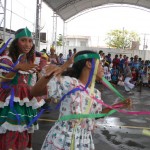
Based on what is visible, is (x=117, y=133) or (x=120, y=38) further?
(x=120, y=38)

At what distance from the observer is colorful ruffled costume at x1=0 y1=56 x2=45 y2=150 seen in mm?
3133

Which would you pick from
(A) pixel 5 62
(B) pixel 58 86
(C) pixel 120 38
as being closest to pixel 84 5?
(A) pixel 5 62

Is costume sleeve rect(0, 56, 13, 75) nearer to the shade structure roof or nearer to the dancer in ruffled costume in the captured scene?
the dancer in ruffled costume

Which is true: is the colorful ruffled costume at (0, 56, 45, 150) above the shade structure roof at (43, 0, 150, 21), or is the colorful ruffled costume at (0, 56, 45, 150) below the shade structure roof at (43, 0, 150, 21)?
below

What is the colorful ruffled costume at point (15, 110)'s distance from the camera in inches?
123

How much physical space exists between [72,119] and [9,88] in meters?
1.21

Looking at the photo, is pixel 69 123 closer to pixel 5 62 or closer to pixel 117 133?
pixel 5 62

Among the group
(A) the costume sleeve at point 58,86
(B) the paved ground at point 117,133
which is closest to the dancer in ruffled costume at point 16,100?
(A) the costume sleeve at point 58,86

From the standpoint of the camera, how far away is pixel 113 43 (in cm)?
5738

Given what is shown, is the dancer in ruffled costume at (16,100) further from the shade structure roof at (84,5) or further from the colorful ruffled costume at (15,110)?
the shade structure roof at (84,5)

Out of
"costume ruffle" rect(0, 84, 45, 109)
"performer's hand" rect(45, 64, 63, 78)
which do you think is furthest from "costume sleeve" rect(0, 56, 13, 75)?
"performer's hand" rect(45, 64, 63, 78)

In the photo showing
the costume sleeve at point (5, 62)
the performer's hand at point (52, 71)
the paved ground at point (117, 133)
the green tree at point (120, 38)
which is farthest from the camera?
the green tree at point (120, 38)

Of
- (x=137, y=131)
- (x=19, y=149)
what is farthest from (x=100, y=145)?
(x=19, y=149)

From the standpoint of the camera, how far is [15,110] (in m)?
3.16
